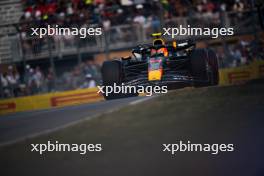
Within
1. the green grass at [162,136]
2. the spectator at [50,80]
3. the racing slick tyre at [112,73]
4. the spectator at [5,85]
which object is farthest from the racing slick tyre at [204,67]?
the green grass at [162,136]

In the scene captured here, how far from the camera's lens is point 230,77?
1396cm

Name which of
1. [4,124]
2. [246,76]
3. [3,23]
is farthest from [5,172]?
[246,76]

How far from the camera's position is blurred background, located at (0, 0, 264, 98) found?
40.1 feet

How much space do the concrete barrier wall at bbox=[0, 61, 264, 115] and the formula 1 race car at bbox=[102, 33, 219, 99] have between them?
4776mm

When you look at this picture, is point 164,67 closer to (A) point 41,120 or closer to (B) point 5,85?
(B) point 5,85

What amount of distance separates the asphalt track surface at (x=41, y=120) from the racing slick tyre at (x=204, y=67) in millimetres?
7058

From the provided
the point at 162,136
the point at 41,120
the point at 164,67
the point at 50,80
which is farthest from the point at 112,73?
the point at 162,136

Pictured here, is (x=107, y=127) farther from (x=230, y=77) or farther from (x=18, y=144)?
(x=230, y=77)

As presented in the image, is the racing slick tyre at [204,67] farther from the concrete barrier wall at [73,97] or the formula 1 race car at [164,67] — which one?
the concrete barrier wall at [73,97]

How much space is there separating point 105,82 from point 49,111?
6.53 metres
